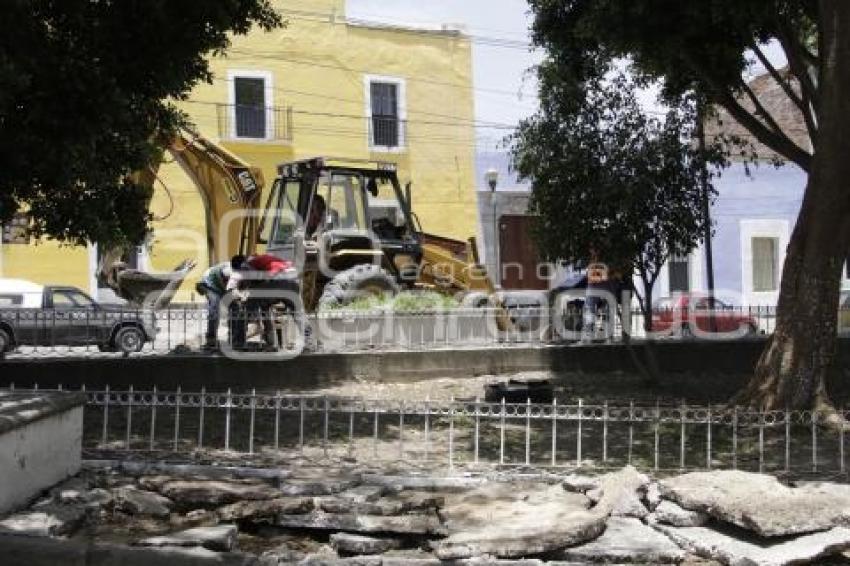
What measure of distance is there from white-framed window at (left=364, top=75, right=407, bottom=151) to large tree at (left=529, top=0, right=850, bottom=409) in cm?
1715

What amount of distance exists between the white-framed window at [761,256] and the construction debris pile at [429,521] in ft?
84.8

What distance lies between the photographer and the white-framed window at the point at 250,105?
90.5ft

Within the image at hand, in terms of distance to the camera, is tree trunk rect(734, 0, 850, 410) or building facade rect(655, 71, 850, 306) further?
building facade rect(655, 71, 850, 306)

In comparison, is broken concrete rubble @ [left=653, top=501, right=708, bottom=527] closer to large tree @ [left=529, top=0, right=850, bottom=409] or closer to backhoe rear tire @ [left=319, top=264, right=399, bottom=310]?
large tree @ [left=529, top=0, right=850, bottom=409]

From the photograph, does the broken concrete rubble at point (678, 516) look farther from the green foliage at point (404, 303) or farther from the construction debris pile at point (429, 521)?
the green foliage at point (404, 303)

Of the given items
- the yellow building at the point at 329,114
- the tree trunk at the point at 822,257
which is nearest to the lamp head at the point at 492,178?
the yellow building at the point at 329,114

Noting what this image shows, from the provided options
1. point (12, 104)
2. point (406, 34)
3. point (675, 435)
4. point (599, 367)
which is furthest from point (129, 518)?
point (406, 34)

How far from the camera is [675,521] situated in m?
5.68

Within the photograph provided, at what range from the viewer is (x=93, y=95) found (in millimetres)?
8312

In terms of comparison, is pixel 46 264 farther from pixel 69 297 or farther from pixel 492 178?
pixel 492 178

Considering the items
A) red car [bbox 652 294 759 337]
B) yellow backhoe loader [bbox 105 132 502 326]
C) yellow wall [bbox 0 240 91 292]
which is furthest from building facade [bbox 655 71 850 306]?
yellow wall [bbox 0 240 91 292]

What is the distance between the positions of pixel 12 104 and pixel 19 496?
360 cm

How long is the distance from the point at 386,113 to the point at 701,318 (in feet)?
42.4

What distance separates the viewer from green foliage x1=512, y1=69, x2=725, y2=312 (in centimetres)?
1192
